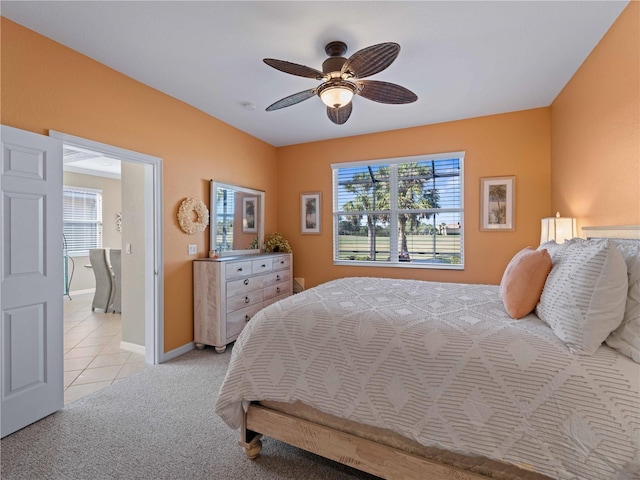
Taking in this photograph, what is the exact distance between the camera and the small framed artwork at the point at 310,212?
467 centimetres

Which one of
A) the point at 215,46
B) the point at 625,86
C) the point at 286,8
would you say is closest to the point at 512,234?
the point at 625,86

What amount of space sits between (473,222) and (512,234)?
459 mm

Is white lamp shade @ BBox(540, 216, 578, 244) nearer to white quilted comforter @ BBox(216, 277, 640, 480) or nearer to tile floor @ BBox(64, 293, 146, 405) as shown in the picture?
white quilted comforter @ BBox(216, 277, 640, 480)

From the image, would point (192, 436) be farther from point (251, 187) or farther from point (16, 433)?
point (251, 187)

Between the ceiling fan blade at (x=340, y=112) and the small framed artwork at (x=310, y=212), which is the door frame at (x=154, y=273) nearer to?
the ceiling fan blade at (x=340, y=112)

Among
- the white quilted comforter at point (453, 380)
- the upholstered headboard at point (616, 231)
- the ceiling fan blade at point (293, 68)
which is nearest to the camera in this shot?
the white quilted comforter at point (453, 380)

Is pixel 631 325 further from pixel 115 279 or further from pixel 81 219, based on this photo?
pixel 81 219

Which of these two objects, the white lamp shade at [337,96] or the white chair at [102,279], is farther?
the white chair at [102,279]

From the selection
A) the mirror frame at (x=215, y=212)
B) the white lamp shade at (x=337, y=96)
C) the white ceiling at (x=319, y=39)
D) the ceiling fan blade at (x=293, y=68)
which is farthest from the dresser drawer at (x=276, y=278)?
the ceiling fan blade at (x=293, y=68)

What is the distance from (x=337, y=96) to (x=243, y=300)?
2489 millimetres

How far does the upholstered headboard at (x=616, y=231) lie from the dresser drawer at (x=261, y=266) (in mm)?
3340

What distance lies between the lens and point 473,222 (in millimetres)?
3789

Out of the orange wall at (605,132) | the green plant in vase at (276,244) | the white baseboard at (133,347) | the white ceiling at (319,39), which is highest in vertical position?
the white ceiling at (319,39)

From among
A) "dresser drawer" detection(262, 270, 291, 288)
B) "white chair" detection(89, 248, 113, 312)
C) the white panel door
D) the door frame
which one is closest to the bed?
the white panel door
